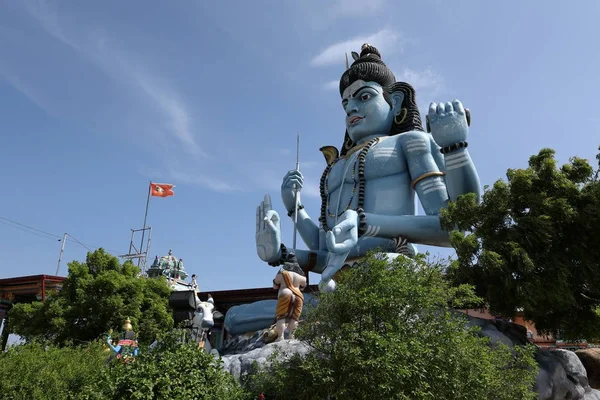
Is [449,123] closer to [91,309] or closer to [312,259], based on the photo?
[312,259]

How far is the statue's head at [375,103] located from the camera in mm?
11022

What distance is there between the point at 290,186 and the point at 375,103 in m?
2.47

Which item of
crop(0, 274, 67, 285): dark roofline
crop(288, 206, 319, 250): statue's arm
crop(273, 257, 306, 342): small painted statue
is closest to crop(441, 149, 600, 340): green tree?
crop(273, 257, 306, 342): small painted statue

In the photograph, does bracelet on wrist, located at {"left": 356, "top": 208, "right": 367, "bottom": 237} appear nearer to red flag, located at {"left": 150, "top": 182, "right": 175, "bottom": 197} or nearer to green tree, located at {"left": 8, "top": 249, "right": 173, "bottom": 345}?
green tree, located at {"left": 8, "top": 249, "right": 173, "bottom": 345}

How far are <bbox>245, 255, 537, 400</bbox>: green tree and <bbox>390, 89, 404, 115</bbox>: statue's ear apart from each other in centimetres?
607

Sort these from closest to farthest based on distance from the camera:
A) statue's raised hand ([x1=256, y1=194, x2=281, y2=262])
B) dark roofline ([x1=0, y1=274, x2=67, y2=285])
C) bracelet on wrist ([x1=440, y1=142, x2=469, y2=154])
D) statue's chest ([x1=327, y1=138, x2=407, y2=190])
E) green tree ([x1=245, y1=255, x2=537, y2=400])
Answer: green tree ([x1=245, y1=255, x2=537, y2=400]) < bracelet on wrist ([x1=440, y1=142, x2=469, y2=154]) < statue's raised hand ([x1=256, y1=194, x2=281, y2=262]) < statue's chest ([x1=327, y1=138, x2=407, y2=190]) < dark roofline ([x1=0, y1=274, x2=67, y2=285])

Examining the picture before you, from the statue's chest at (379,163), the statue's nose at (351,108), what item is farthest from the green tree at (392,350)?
the statue's nose at (351,108)

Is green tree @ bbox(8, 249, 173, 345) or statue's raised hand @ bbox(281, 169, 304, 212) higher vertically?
statue's raised hand @ bbox(281, 169, 304, 212)

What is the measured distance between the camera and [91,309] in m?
17.1

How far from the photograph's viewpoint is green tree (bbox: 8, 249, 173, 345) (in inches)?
664

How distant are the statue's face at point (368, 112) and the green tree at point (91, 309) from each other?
9626 mm

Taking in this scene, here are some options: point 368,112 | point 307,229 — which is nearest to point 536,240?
point 368,112

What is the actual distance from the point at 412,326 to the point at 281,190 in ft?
21.7

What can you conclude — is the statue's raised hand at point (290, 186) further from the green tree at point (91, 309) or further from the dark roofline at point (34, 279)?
the dark roofline at point (34, 279)
